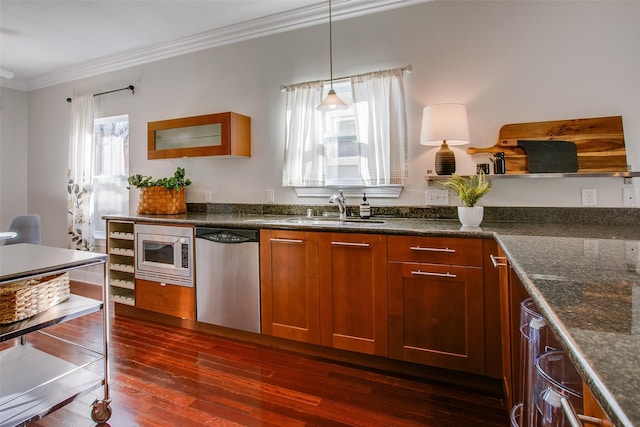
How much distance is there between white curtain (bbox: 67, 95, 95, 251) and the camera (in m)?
4.10

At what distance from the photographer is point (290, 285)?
7.74ft

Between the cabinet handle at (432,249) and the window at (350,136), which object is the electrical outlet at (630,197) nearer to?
the cabinet handle at (432,249)

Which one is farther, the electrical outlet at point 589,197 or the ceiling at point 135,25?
the ceiling at point 135,25

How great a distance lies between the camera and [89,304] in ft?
5.52

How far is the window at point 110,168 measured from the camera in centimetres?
400

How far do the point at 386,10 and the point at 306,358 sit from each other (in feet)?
8.92

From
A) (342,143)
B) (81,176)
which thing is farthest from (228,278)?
(81,176)

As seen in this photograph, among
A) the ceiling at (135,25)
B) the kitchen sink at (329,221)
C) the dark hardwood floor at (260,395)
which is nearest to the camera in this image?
the dark hardwood floor at (260,395)

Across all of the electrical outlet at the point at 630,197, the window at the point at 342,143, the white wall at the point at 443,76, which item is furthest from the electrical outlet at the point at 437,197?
the electrical outlet at the point at 630,197

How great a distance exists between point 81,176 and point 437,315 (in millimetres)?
4366

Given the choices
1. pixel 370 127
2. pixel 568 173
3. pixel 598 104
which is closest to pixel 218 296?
pixel 370 127

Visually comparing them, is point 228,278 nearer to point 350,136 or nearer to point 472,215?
point 350,136

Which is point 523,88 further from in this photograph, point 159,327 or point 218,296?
point 159,327

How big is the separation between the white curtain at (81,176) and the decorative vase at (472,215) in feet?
13.7
